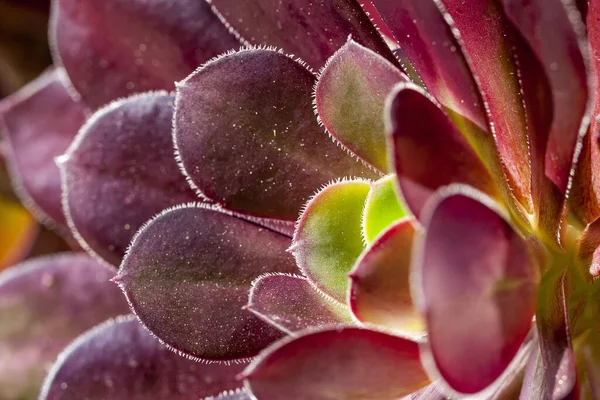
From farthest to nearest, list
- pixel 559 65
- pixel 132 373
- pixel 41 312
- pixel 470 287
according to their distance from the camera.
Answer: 1. pixel 41 312
2. pixel 132 373
3. pixel 559 65
4. pixel 470 287

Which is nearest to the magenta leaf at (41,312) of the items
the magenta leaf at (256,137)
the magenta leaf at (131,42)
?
the magenta leaf at (131,42)

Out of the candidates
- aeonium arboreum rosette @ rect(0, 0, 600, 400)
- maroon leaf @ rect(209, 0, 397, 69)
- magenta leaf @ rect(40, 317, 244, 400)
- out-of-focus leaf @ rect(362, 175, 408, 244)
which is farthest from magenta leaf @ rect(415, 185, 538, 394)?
magenta leaf @ rect(40, 317, 244, 400)

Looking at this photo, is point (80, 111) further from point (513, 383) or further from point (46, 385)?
point (513, 383)

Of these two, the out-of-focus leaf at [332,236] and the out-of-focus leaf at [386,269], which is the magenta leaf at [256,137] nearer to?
the out-of-focus leaf at [332,236]

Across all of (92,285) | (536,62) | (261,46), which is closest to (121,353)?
(92,285)

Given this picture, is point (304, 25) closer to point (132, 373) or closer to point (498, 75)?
point (498, 75)

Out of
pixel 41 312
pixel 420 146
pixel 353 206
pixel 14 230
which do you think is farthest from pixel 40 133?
pixel 420 146

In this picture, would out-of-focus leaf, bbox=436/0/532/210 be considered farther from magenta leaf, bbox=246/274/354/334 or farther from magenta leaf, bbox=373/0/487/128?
magenta leaf, bbox=246/274/354/334
